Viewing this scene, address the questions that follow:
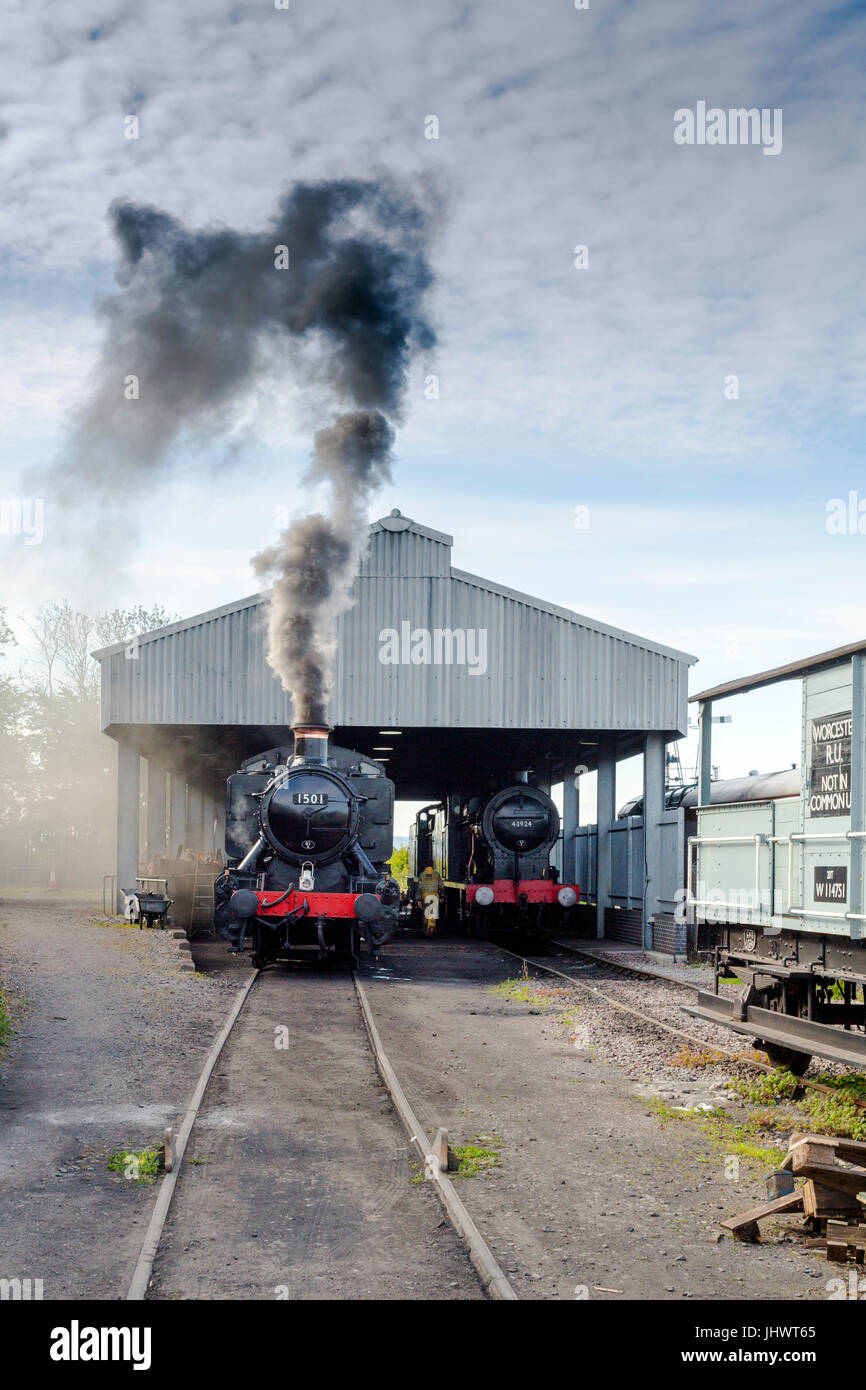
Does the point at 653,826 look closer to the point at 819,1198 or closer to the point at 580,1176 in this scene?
the point at 580,1176

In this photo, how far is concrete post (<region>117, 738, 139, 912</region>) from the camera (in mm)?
26766

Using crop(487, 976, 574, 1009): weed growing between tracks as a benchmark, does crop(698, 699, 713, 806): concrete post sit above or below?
above

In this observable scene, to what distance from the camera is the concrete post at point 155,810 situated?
107 ft

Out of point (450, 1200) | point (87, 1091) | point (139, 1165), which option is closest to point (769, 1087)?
point (450, 1200)

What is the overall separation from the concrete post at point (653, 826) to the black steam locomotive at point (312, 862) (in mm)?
8003

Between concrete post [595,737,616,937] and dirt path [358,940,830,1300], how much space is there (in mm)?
16057

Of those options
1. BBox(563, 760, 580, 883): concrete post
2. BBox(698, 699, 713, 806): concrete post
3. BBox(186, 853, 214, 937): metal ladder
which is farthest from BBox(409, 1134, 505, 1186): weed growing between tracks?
BBox(563, 760, 580, 883): concrete post

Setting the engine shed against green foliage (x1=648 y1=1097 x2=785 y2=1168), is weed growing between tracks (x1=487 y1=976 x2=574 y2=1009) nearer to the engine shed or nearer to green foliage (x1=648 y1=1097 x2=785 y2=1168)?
green foliage (x1=648 y1=1097 x2=785 y2=1168)

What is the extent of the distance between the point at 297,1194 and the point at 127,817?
2078 centimetres

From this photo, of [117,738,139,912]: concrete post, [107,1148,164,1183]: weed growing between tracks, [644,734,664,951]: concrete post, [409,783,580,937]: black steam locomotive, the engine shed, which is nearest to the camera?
[107,1148,164,1183]: weed growing between tracks

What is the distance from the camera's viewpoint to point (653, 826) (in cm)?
2511
